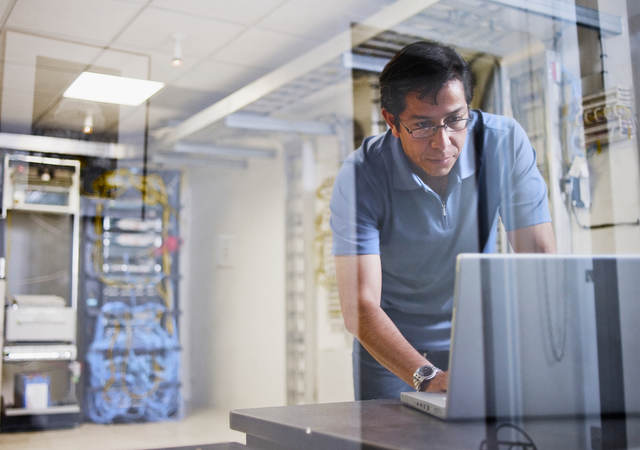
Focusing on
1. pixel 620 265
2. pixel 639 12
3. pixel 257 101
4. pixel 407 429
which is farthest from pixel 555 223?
pixel 407 429

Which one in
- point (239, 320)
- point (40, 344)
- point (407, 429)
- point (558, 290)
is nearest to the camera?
point (407, 429)

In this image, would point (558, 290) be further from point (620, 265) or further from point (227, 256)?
point (227, 256)

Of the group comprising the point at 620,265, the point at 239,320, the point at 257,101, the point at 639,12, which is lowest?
the point at 239,320

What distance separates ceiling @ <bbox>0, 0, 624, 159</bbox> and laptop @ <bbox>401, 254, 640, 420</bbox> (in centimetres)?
120

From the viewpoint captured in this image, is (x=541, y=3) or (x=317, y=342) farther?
(x=317, y=342)

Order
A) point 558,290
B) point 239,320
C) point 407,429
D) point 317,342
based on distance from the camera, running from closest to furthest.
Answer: point 407,429
point 558,290
point 239,320
point 317,342

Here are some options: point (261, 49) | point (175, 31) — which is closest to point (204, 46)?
point (175, 31)

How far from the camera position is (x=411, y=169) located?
88.0 inches

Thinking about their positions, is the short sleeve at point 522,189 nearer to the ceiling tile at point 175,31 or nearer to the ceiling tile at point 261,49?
the ceiling tile at point 261,49

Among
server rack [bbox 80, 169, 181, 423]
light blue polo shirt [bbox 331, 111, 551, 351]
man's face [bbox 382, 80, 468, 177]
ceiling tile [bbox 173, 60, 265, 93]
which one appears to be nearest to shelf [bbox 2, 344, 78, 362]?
server rack [bbox 80, 169, 181, 423]

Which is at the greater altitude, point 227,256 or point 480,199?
point 480,199

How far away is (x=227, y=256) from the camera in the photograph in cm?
212

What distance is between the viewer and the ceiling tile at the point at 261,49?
81.7 inches

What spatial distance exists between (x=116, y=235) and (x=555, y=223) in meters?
1.44
